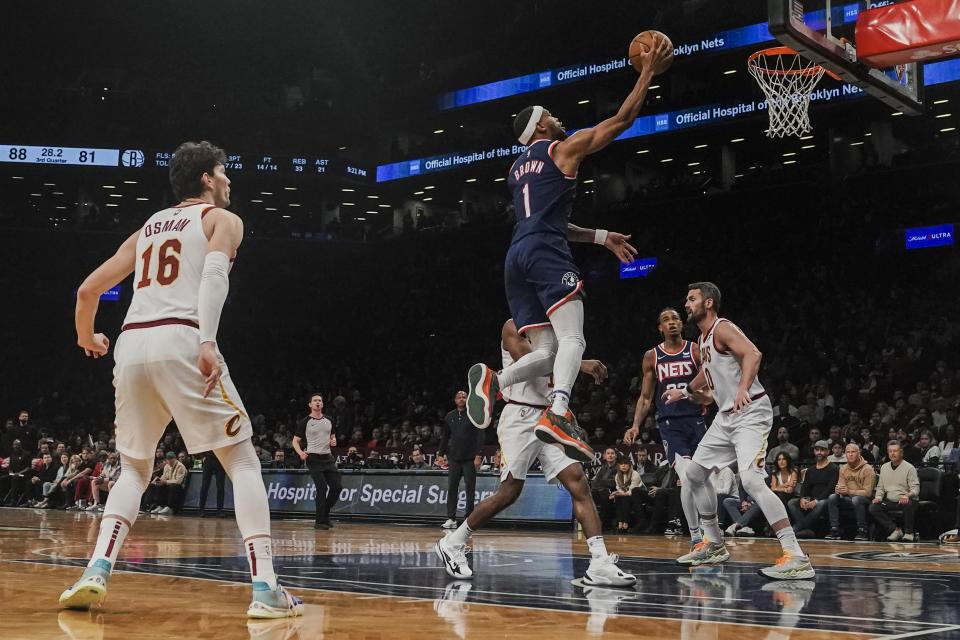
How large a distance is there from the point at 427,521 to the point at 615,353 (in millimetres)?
13003

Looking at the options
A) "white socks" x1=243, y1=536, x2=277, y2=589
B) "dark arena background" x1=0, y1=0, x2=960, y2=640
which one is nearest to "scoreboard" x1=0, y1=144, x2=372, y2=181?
"dark arena background" x1=0, y1=0, x2=960, y2=640

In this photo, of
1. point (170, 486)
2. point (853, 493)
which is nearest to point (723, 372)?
point (853, 493)

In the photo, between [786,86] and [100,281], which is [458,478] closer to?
[786,86]

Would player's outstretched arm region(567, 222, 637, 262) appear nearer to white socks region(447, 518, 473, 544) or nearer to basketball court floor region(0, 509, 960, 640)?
white socks region(447, 518, 473, 544)

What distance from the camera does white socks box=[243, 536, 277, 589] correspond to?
13.8ft

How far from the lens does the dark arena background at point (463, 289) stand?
587cm

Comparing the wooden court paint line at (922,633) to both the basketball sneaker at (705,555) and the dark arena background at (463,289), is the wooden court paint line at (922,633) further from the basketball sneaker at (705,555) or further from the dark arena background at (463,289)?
the basketball sneaker at (705,555)

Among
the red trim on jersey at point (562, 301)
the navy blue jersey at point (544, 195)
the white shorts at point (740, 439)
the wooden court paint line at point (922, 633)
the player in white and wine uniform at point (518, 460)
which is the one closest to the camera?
the wooden court paint line at point (922, 633)

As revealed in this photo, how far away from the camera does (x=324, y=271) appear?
39.9 m

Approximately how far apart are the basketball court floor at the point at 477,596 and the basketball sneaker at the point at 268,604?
0.25ft

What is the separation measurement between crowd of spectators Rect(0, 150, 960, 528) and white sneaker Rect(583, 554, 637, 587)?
8625 mm

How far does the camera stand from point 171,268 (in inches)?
180

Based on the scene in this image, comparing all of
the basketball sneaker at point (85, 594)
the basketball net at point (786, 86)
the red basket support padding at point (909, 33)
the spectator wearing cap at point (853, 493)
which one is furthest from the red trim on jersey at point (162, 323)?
the basketball net at point (786, 86)

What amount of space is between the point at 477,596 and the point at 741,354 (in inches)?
122
